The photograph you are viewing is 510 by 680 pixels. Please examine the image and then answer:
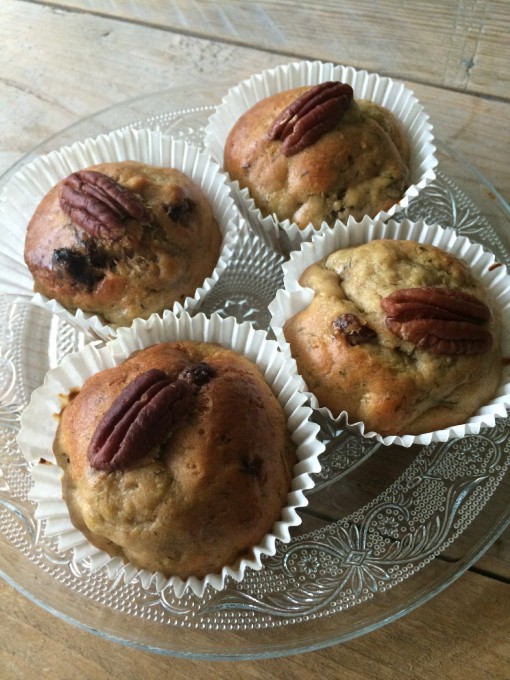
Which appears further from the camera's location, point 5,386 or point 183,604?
point 5,386

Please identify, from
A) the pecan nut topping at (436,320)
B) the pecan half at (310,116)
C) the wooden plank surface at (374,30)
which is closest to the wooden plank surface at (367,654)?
the pecan nut topping at (436,320)

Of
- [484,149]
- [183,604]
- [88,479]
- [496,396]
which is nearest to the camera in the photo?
[88,479]

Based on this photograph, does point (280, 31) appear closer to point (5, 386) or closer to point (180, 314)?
point (180, 314)

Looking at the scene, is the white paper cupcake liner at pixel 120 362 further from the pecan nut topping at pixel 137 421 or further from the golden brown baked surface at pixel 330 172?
the golden brown baked surface at pixel 330 172

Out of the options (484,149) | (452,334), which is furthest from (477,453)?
(484,149)

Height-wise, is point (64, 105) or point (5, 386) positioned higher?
point (64, 105)

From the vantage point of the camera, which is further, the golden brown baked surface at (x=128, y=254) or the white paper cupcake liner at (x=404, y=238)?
the golden brown baked surface at (x=128, y=254)

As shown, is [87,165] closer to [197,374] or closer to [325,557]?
[197,374]

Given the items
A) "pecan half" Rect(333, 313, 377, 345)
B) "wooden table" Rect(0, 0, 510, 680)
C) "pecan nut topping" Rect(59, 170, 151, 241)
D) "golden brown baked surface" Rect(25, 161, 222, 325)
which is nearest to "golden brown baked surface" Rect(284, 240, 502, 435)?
"pecan half" Rect(333, 313, 377, 345)
